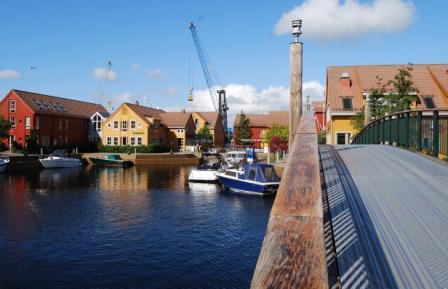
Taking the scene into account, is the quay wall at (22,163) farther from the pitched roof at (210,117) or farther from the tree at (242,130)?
the tree at (242,130)

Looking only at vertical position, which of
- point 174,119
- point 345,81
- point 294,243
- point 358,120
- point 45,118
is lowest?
point 294,243

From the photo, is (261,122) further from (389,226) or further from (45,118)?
(389,226)

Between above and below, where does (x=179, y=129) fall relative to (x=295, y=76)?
above

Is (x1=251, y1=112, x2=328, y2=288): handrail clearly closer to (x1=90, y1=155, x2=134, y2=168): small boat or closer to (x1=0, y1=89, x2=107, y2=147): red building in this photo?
(x1=90, y1=155, x2=134, y2=168): small boat

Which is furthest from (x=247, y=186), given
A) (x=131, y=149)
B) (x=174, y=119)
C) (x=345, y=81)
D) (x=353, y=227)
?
(x=174, y=119)

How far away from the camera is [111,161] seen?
192ft

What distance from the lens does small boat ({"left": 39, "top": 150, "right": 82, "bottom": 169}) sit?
175 feet

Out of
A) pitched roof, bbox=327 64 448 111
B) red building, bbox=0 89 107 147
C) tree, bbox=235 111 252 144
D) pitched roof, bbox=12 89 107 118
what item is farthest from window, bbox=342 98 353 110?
tree, bbox=235 111 252 144

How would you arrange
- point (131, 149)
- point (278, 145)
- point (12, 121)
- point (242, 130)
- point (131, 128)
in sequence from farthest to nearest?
1. point (242, 130)
2. point (131, 128)
3. point (131, 149)
4. point (12, 121)
5. point (278, 145)

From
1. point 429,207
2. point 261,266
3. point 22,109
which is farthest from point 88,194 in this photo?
point 22,109

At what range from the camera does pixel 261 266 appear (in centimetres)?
161

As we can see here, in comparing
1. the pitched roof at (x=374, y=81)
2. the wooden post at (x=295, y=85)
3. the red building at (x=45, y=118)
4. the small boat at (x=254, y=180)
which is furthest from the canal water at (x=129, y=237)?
the red building at (x=45, y=118)

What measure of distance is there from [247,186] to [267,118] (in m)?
71.2

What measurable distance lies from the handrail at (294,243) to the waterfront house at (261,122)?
9494 cm
